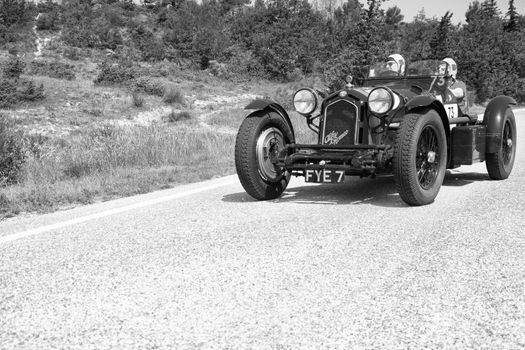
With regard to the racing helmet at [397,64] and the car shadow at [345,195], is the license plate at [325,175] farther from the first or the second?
the racing helmet at [397,64]

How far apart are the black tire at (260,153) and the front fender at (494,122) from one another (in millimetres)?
2679

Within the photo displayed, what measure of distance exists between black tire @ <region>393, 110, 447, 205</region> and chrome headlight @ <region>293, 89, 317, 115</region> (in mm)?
1282

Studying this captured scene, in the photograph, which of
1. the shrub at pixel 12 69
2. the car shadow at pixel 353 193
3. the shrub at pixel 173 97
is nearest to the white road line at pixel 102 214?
the car shadow at pixel 353 193

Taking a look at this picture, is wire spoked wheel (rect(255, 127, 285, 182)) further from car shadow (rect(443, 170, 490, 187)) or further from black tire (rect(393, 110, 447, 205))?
car shadow (rect(443, 170, 490, 187))

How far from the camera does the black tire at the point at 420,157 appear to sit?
5.31m

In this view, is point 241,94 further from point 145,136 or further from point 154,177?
point 154,177

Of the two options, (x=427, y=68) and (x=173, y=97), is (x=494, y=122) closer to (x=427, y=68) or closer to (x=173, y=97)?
(x=427, y=68)

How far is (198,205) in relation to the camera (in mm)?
5812

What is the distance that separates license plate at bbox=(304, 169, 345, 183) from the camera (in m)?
5.56

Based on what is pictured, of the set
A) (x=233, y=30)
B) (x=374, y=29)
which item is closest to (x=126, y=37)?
(x=233, y=30)

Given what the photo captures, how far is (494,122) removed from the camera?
23.7ft

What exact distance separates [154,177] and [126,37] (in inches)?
1674

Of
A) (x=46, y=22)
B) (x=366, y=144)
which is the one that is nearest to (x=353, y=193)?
(x=366, y=144)

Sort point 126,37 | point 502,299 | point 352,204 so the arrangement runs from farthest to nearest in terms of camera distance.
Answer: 1. point 126,37
2. point 352,204
3. point 502,299
